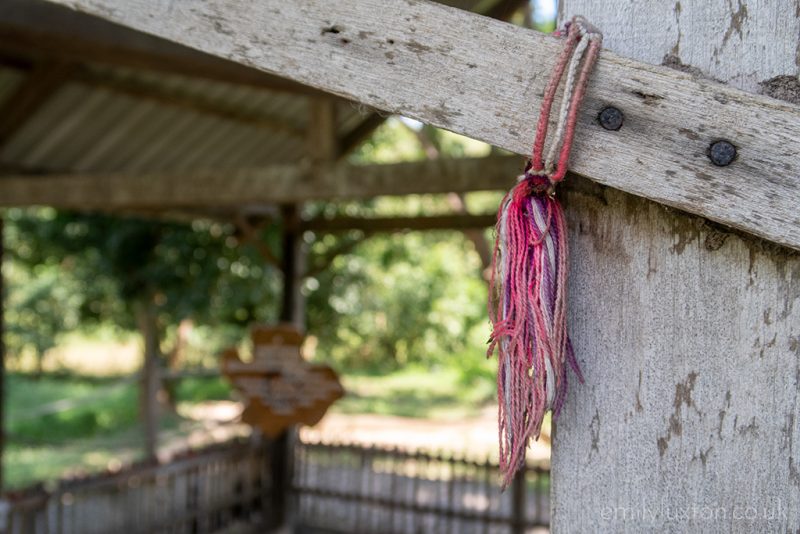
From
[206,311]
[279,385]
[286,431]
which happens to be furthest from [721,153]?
[206,311]

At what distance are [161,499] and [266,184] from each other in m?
2.18

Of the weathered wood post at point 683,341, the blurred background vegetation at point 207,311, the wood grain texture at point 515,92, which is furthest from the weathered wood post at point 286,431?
the weathered wood post at point 683,341

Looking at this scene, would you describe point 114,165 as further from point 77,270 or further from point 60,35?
point 77,270

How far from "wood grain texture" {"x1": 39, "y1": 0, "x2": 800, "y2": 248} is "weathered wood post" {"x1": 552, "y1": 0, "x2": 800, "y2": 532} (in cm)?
1

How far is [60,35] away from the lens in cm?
301

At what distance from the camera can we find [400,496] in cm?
560

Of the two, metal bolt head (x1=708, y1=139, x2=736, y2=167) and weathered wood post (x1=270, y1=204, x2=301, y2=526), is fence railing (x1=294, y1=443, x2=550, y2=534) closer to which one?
weathered wood post (x1=270, y1=204, x2=301, y2=526)

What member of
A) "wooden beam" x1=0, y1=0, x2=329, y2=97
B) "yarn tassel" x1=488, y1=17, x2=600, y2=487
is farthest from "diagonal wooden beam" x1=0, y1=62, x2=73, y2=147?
"yarn tassel" x1=488, y1=17, x2=600, y2=487

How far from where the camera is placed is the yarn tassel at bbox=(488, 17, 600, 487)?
844mm

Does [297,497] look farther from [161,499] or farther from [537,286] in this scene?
[537,286]

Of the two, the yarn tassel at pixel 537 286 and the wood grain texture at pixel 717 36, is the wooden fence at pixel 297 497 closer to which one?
the yarn tassel at pixel 537 286

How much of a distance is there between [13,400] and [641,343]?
12218 mm

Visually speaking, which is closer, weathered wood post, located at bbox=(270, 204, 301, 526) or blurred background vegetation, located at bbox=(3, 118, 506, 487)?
weathered wood post, located at bbox=(270, 204, 301, 526)

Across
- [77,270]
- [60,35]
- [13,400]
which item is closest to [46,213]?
[77,270]
